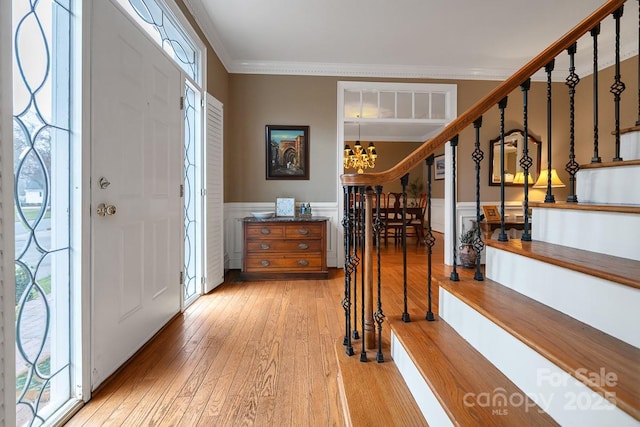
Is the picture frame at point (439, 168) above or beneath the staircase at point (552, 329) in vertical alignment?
above

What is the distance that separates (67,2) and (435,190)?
7.19 m

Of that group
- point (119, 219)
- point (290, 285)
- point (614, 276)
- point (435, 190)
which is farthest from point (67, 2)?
point (435, 190)

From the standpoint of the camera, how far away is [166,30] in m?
2.39

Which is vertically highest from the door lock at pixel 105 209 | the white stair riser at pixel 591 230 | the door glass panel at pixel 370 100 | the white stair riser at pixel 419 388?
the door glass panel at pixel 370 100

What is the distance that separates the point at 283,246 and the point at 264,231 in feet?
0.94

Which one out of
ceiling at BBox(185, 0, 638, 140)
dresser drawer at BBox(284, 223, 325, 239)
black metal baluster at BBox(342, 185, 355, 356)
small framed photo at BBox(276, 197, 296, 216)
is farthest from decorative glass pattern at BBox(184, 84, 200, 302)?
black metal baluster at BBox(342, 185, 355, 356)

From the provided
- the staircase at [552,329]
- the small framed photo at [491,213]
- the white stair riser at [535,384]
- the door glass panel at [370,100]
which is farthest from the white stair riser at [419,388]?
the door glass panel at [370,100]

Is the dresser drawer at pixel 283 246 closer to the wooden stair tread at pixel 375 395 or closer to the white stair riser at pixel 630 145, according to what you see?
the wooden stair tread at pixel 375 395

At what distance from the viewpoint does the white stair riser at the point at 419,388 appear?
39.2 inches

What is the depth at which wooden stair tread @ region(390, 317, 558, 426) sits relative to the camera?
87cm

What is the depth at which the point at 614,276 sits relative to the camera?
89 centimetres

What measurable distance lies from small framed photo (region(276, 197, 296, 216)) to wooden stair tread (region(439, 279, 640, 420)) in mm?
2763

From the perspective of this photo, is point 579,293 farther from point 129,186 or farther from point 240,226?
point 240,226

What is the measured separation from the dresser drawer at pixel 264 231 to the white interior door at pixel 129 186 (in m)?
1.11
